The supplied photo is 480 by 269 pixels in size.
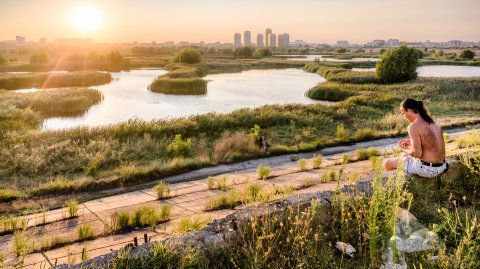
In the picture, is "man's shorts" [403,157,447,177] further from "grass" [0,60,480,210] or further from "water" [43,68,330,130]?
"water" [43,68,330,130]

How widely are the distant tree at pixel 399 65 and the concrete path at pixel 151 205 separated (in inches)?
1347

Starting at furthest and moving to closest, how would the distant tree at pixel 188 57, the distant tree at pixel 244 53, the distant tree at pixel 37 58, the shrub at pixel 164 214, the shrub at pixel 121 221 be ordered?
the distant tree at pixel 244 53 → the distant tree at pixel 37 58 → the distant tree at pixel 188 57 → the shrub at pixel 164 214 → the shrub at pixel 121 221

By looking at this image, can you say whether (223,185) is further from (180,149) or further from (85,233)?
(180,149)

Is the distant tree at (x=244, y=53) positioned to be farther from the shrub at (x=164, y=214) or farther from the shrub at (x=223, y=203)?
the shrub at (x=164, y=214)

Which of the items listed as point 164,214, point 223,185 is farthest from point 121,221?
point 223,185

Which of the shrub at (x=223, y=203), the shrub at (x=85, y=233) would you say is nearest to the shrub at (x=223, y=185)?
the shrub at (x=223, y=203)

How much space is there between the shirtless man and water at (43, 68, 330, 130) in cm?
1938

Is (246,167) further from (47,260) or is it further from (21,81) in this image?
(21,81)

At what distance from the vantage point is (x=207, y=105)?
34500 mm

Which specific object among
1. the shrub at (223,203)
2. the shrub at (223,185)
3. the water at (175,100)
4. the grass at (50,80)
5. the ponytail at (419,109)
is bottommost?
the water at (175,100)

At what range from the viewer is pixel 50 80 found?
50281 millimetres

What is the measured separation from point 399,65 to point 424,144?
42.1m

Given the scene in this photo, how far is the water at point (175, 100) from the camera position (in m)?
28.9

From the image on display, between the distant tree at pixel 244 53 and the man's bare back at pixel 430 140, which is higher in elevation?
the distant tree at pixel 244 53
